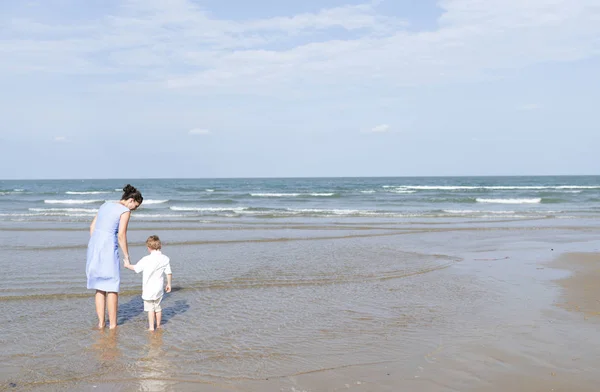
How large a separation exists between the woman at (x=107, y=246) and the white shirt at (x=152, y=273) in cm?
22

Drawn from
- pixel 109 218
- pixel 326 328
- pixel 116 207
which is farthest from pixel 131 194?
pixel 326 328

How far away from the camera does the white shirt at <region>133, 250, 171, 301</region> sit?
577cm

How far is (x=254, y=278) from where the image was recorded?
8.79 meters

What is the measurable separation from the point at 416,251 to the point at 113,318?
7.89m

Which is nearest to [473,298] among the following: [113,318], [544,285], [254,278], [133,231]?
[544,285]

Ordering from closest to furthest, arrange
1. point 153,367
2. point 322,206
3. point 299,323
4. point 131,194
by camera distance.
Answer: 1. point 153,367
2. point 131,194
3. point 299,323
4. point 322,206

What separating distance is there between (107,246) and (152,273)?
1.88ft

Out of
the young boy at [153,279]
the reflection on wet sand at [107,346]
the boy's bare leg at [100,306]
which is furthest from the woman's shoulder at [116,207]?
the reflection on wet sand at [107,346]

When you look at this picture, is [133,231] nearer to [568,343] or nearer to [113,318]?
[113,318]

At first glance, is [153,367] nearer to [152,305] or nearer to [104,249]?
[152,305]

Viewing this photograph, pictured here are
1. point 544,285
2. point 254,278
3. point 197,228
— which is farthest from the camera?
point 197,228

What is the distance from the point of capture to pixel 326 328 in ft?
18.9

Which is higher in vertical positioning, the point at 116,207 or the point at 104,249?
the point at 116,207

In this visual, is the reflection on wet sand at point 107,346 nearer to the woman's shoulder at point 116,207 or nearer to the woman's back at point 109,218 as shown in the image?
the woman's back at point 109,218
